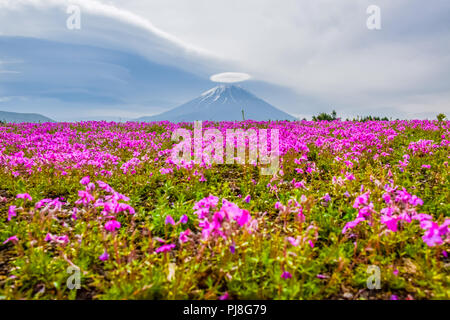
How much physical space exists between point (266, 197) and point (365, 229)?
2.15 m

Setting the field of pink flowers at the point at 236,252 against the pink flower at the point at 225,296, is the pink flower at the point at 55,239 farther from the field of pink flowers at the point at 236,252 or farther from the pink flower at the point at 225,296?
the pink flower at the point at 225,296

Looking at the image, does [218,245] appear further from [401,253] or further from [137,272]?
[401,253]

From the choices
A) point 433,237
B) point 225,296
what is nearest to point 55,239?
point 225,296

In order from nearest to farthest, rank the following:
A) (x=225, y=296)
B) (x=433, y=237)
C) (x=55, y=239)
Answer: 1. (x=433, y=237)
2. (x=225, y=296)
3. (x=55, y=239)

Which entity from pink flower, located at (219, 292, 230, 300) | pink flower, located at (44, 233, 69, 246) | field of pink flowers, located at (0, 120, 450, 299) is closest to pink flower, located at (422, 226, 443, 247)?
field of pink flowers, located at (0, 120, 450, 299)

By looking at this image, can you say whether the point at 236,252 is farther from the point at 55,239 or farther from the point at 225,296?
the point at 55,239

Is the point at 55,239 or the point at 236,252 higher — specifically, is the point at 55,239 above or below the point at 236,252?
above

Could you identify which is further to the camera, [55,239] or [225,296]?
[55,239]

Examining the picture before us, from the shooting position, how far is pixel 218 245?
131 inches

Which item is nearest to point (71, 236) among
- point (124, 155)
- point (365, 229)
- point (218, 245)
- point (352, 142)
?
point (218, 245)

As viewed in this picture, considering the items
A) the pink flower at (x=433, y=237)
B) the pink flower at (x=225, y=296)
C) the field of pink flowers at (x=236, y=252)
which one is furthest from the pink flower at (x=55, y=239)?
the pink flower at (x=433, y=237)

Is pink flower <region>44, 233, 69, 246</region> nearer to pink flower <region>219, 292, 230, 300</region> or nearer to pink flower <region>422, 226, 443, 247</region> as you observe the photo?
pink flower <region>219, 292, 230, 300</region>

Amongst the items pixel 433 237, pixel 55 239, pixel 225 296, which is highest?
pixel 433 237
